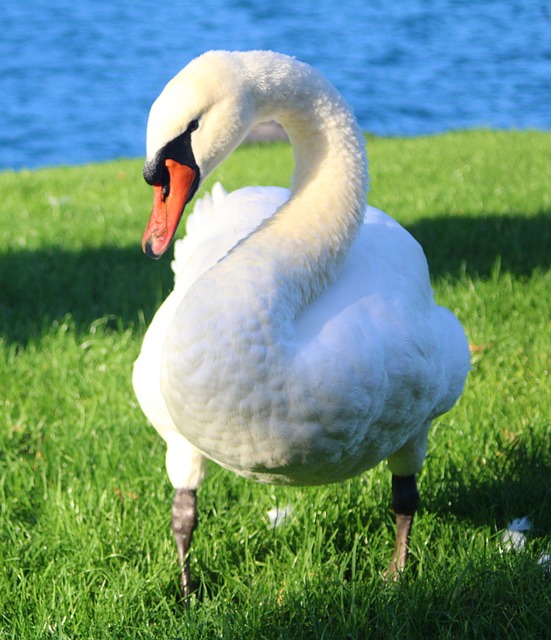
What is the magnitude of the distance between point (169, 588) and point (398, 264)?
1275 millimetres

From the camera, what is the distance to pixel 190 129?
2.40 metres

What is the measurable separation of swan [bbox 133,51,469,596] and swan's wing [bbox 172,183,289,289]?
0.21 meters

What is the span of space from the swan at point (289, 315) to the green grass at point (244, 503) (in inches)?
13.0

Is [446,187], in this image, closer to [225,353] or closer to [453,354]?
[453,354]

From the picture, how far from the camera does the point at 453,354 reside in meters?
2.96

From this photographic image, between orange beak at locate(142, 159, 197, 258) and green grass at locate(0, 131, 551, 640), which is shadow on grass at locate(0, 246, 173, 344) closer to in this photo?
green grass at locate(0, 131, 551, 640)

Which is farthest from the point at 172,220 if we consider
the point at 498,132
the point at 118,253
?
the point at 498,132

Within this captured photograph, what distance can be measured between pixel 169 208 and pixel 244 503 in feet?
4.44

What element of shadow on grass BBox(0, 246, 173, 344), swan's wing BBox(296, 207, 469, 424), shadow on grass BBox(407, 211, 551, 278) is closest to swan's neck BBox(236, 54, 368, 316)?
swan's wing BBox(296, 207, 469, 424)

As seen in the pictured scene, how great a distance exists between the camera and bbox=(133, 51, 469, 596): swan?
7.41 feet

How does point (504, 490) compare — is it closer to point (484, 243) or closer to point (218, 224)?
point (218, 224)

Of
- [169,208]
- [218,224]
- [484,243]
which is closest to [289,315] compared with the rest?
[169,208]

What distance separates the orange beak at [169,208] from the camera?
2420mm

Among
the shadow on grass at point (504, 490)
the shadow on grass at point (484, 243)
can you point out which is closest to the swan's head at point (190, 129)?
the shadow on grass at point (504, 490)
